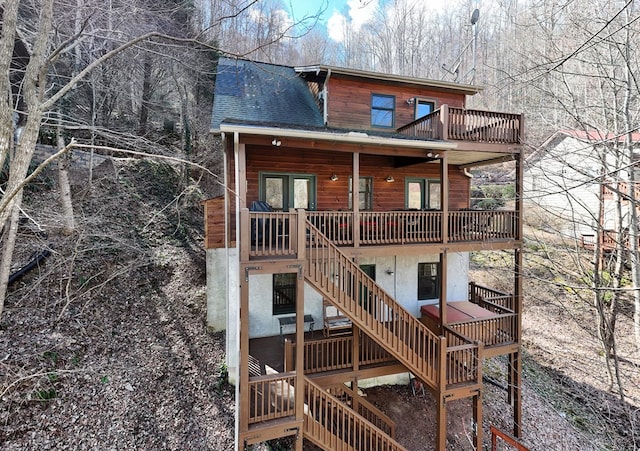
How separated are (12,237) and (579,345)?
63.9ft

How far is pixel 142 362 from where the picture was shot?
779 cm

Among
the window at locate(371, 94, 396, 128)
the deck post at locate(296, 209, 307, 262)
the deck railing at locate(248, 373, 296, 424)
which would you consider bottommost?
the deck railing at locate(248, 373, 296, 424)

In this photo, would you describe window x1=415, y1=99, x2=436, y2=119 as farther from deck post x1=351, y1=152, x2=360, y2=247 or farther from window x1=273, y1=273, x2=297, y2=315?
window x1=273, y1=273, x2=297, y2=315

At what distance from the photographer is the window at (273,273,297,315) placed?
8.79 meters

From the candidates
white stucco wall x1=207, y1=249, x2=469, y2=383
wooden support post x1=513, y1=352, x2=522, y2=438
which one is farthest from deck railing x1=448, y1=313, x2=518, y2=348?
white stucco wall x1=207, y1=249, x2=469, y2=383

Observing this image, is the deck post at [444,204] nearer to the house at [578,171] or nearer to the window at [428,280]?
the house at [578,171]

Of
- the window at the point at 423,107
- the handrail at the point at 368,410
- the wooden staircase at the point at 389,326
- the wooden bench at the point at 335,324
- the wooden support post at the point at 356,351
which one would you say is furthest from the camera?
the window at the point at 423,107

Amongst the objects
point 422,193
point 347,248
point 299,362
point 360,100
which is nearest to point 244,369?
point 299,362

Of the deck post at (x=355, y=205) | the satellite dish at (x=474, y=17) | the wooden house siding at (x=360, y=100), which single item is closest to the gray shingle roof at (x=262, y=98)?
the wooden house siding at (x=360, y=100)

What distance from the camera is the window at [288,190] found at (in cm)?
873

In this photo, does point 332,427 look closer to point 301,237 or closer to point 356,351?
point 356,351

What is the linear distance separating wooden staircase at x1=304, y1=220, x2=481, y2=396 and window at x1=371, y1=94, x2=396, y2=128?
550 centimetres

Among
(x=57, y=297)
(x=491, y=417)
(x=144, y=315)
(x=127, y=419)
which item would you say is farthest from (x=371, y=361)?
(x=57, y=297)

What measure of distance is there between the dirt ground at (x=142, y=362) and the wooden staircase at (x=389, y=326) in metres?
2.25
